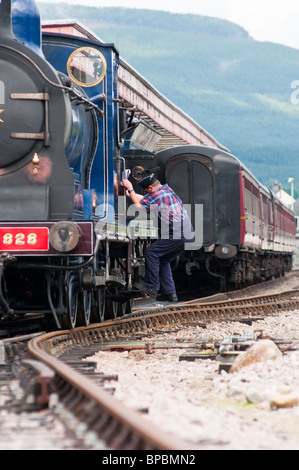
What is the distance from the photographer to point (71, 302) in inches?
329

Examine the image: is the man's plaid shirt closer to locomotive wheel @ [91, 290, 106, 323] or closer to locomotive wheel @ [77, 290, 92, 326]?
locomotive wheel @ [91, 290, 106, 323]

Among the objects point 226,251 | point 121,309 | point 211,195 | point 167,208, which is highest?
point 211,195

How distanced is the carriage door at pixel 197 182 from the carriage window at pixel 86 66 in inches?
292

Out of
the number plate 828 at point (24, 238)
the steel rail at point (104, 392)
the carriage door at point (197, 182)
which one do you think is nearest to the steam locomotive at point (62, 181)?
the number plate 828 at point (24, 238)

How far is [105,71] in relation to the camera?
8.89 meters

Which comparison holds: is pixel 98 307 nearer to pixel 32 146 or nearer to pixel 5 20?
pixel 32 146

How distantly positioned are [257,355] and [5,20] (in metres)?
4.25

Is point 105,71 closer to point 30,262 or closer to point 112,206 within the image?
point 112,206

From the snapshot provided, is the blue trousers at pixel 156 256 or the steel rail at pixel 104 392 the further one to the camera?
the blue trousers at pixel 156 256

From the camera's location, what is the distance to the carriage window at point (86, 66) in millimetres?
8906

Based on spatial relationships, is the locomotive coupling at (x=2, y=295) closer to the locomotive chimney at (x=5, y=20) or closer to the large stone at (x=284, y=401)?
the locomotive chimney at (x=5, y=20)

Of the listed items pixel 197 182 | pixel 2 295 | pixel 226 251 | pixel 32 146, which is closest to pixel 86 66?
pixel 32 146

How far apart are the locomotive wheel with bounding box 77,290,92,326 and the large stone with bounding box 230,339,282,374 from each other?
3160 millimetres
